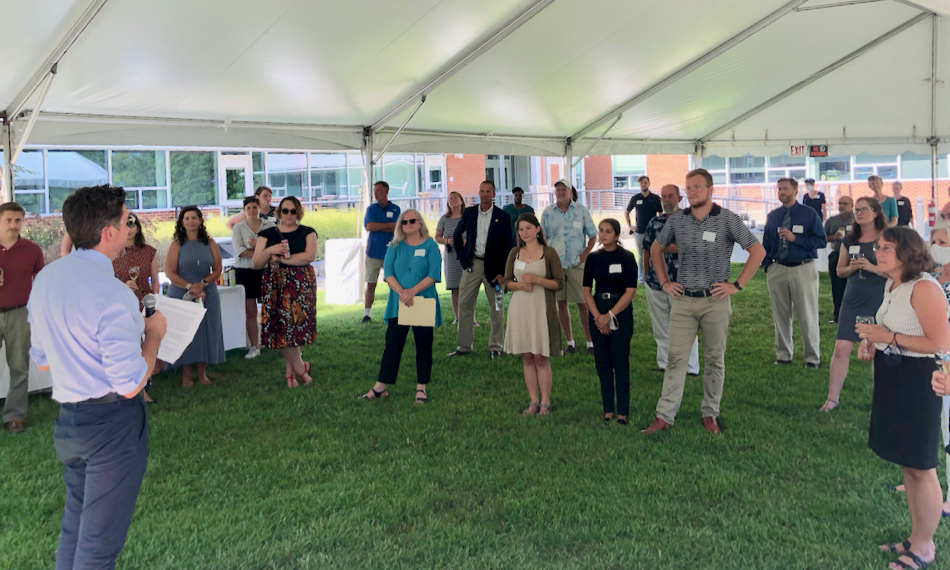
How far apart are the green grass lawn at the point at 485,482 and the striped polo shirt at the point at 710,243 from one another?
1037 millimetres

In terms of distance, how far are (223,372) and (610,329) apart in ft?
13.4

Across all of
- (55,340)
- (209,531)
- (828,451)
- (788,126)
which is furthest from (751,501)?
(788,126)

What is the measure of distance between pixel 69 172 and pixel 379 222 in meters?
11.7

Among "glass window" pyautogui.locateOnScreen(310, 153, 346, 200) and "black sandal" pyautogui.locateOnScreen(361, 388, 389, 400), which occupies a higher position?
"glass window" pyautogui.locateOnScreen(310, 153, 346, 200)

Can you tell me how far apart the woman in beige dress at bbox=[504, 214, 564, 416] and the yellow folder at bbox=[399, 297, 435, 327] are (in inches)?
26.9

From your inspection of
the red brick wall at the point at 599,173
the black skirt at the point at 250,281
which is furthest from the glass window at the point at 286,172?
the black skirt at the point at 250,281

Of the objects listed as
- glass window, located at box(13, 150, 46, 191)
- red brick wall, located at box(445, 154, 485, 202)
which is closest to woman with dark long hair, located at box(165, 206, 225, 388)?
glass window, located at box(13, 150, 46, 191)

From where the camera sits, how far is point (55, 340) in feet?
7.09

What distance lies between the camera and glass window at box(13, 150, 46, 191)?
16.9 meters

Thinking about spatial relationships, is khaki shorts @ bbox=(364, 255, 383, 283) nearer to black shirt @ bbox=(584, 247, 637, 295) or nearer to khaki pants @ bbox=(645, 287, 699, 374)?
khaki pants @ bbox=(645, 287, 699, 374)

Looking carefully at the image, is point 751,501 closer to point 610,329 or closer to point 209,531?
point 610,329

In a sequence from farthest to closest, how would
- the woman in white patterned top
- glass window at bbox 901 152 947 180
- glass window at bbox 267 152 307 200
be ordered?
glass window at bbox 901 152 947 180
glass window at bbox 267 152 307 200
the woman in white patterned top

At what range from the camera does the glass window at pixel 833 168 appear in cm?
2485

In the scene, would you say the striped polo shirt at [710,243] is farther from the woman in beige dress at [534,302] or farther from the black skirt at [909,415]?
the black skirt at [909,415]
